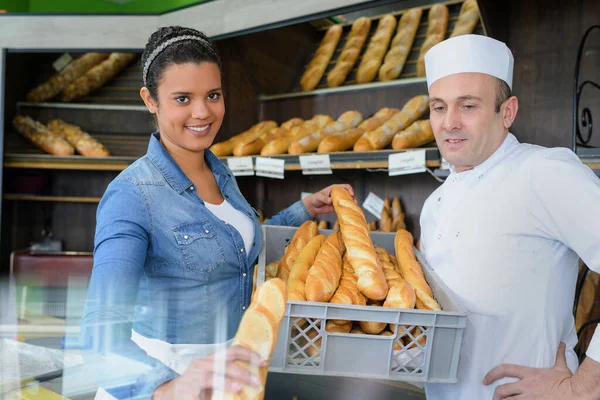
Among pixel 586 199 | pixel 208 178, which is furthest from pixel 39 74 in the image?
pixel 586 199

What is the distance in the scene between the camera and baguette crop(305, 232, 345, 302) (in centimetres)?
115

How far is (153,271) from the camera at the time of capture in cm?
117

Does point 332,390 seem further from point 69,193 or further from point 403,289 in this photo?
point 69,193

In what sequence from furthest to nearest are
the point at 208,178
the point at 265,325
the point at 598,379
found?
the point at 208,178 → the point at 598,379 → the point at 265,325

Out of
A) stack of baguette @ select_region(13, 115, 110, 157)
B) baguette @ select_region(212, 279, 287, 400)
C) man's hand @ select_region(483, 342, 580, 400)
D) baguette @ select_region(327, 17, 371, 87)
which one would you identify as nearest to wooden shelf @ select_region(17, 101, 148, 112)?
stack of baguette @ select_region(13, 115, 110, 157)

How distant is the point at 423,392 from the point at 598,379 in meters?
0.57

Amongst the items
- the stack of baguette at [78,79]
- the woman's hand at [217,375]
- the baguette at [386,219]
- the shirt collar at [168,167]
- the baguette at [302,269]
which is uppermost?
the stack of baguette at [78,79]

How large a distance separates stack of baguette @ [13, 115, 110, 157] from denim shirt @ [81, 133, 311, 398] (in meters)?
2.40

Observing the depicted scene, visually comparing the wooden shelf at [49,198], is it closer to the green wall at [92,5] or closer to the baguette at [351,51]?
the baguette at [351,51]

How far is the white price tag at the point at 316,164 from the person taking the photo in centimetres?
262

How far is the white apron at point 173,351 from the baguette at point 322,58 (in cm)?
253

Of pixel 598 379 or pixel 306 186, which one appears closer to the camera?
pixel 598 379

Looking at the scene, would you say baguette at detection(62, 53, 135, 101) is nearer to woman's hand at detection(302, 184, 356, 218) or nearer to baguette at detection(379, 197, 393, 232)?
baguette at detection(379, 197, 393, 232)

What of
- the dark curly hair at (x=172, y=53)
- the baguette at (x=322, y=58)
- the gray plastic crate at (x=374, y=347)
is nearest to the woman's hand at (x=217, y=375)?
the gray plastic crate at (x=374, y=347)
